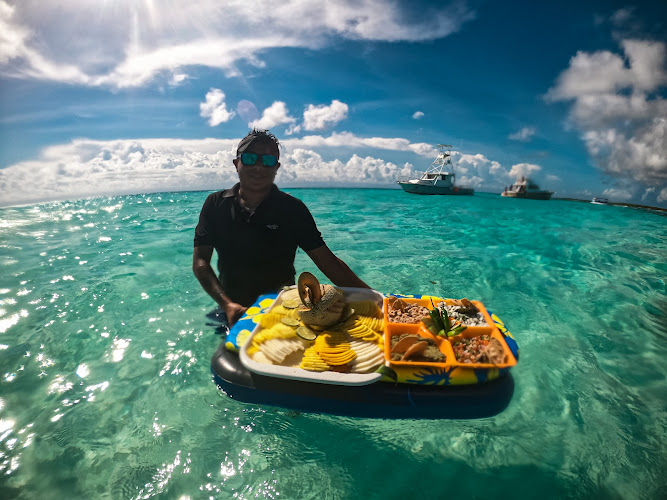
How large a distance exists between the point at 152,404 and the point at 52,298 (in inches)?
219

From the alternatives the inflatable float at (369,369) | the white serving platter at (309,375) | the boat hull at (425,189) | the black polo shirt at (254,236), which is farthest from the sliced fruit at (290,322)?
the boat hull at (425,189)

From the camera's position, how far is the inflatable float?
1.97 meters

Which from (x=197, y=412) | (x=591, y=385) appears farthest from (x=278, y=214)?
(x=591, y=385)

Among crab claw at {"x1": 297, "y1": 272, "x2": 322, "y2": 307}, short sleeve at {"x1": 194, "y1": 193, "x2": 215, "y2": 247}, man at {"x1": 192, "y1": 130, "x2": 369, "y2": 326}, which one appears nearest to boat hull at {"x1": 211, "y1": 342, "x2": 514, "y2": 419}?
crab claw at {"x1": 297, "y1": 272, "x2": 322, "y2": 307}

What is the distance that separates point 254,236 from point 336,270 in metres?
1.16

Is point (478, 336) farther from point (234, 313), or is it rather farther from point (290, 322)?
point (234, 313)

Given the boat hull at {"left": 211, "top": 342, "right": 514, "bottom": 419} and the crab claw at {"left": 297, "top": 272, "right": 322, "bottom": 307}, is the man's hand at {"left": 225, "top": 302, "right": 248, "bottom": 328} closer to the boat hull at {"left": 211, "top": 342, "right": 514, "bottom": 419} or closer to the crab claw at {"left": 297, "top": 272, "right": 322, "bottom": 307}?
the crab claw at {"left": 297, "top": 272, "right": 322, "bottom": 307}

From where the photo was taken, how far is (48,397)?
3777mm

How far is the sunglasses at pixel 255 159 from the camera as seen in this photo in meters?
3.43

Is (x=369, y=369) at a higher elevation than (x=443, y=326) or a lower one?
lower

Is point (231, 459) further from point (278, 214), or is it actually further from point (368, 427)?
point (278, 214)

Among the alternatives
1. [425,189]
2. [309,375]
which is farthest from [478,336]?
[425,189]

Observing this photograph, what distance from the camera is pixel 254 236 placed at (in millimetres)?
3662

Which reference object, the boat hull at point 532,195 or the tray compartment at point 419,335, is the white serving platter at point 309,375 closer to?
Answer: the tray compartment at point 419,335
